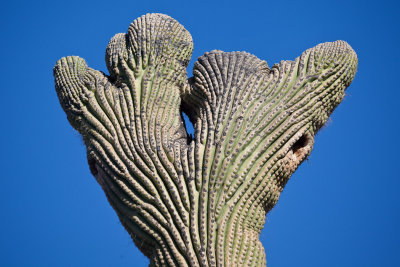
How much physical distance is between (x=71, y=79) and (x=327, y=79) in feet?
7.47

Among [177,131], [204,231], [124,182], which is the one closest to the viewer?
[204,231]

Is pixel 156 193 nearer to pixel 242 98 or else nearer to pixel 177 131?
pixel 177 131

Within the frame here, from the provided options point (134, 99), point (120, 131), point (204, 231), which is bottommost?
point (204, 231)

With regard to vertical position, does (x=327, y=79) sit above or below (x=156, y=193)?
above

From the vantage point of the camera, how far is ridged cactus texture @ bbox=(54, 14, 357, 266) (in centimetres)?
463

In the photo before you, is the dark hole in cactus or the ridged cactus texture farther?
the dark hole in cactus

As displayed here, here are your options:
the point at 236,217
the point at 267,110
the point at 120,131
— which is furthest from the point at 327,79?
the point at 120,131

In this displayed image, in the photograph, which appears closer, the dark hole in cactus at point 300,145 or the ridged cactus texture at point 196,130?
the ridged cactus texture at point 196,130

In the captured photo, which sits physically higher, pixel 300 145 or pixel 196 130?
pixel 196 130

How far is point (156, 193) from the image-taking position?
186 inches

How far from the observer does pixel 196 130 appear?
5.11m

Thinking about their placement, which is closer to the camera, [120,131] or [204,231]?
[204,231]

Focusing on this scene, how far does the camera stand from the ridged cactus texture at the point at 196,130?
15.2 ft

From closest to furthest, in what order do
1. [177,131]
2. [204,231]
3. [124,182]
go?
[204,231], [124,182], [177,131]
